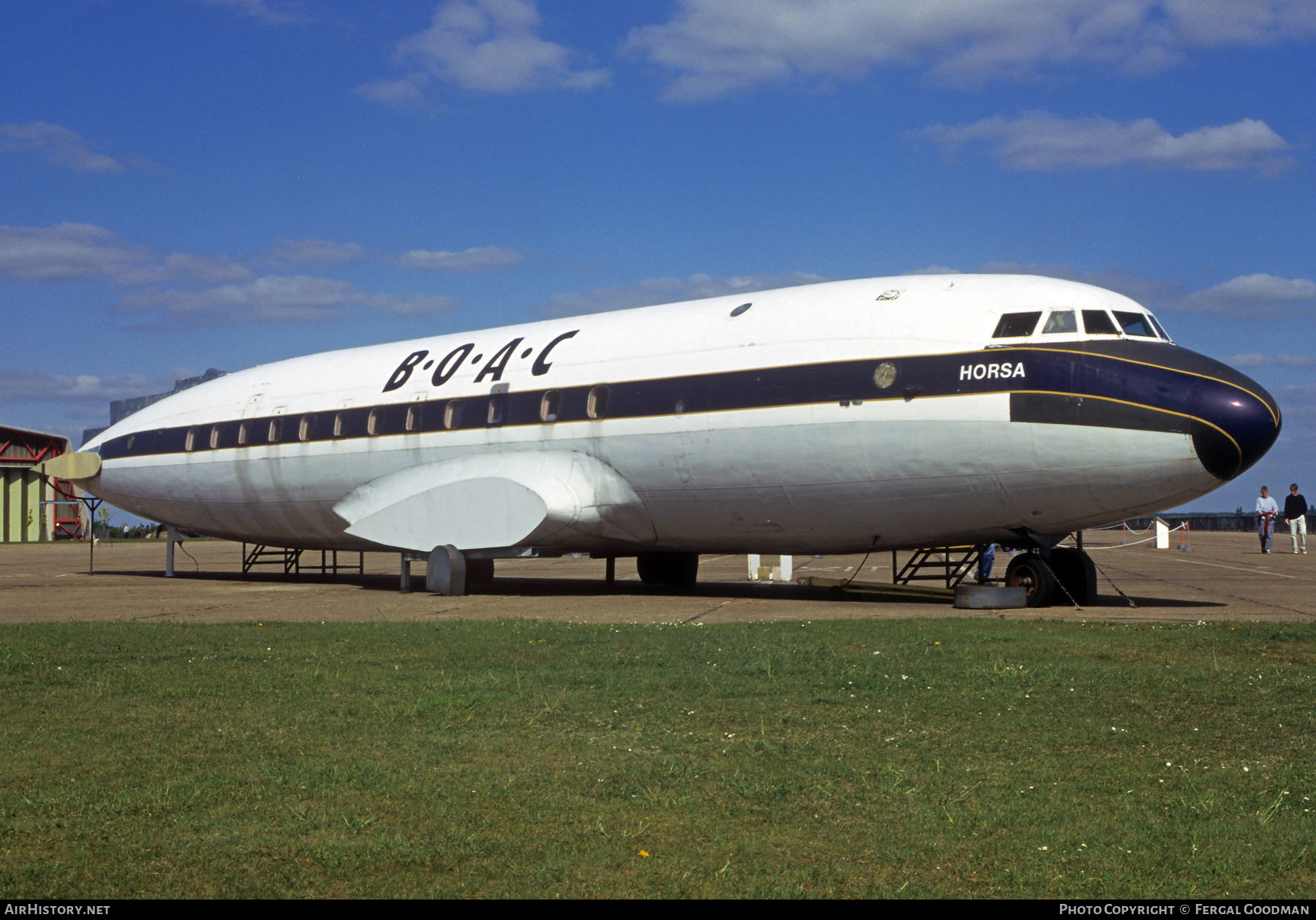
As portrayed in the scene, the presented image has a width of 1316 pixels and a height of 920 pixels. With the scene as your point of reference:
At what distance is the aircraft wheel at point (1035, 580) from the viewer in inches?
730

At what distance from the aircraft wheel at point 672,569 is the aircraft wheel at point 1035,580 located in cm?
794

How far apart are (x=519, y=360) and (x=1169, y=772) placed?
17.8 meters

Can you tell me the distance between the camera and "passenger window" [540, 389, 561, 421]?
22.2m

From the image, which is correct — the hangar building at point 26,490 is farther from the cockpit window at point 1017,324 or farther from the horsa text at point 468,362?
the cockpit window at point 1017,324

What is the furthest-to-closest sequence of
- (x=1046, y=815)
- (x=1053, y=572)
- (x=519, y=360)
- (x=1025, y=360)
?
(x=519, y=360)
(x=1053, y=572)
(x=1025, y=360)
(x=1046, y=815)

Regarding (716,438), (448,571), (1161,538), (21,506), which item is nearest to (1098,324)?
(716,438)

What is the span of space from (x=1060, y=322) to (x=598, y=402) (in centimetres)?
810

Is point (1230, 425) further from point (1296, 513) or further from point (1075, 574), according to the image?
point (1296, 513)

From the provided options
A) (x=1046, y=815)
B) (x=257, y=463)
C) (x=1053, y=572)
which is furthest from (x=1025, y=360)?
(x=257, y=463)

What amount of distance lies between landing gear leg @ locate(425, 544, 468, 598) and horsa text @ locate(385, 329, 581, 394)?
11.3 ft

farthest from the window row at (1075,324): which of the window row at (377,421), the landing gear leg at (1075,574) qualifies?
the window row at (377,421)

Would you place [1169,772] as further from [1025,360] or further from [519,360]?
[519,360]

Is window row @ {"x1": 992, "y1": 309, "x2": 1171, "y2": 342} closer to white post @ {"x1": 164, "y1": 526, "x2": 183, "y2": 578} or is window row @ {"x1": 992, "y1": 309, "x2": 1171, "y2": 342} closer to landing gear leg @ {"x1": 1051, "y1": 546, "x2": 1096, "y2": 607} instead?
landing gear leg @ {"x1": 1051, "y1": 546, "x2": 1096, "y2": 607}

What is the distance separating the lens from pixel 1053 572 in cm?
1884
